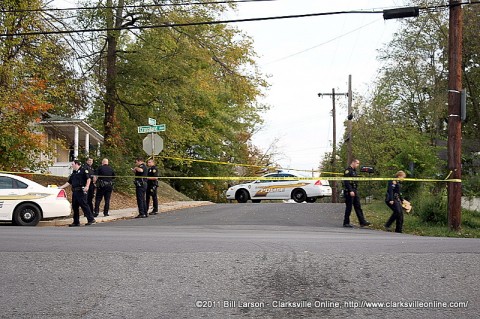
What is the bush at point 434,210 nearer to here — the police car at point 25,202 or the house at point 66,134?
the police car at point 25,202

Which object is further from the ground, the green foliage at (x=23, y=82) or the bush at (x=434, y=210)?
the green foliage at (x=23, y=82)

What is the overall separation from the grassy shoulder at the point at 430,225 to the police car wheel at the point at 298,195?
944 cm

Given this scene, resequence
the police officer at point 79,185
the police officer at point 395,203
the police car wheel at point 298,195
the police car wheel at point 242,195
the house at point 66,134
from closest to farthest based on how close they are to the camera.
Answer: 1. the police officer at point 395,203
2. the police officer at point 79,185
3. the police car wheel at point 298,195
4. the police car wheel at point 242,195
5. the house at point 66,134

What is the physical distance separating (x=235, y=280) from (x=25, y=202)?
11732mm

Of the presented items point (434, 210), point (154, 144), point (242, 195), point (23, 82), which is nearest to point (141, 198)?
point (154, 144)

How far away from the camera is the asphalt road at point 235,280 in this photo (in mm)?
6066

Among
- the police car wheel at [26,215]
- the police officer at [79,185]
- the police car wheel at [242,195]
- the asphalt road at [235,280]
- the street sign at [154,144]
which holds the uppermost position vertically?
the street sign at [154,144]

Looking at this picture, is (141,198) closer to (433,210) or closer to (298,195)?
(433,210)

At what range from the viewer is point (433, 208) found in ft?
61.1

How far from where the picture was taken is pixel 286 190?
31.9m

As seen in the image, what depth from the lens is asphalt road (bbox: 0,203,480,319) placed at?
19.9 ft

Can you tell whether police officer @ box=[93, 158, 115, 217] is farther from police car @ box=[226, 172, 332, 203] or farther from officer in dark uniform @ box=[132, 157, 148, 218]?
police car @ box=[226, 172, 332, 203]

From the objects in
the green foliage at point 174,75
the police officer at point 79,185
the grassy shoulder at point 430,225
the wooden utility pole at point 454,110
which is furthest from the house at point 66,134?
the wooden utility pole at point 454,110

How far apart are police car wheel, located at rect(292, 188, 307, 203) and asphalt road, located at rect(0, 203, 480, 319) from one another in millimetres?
21725
